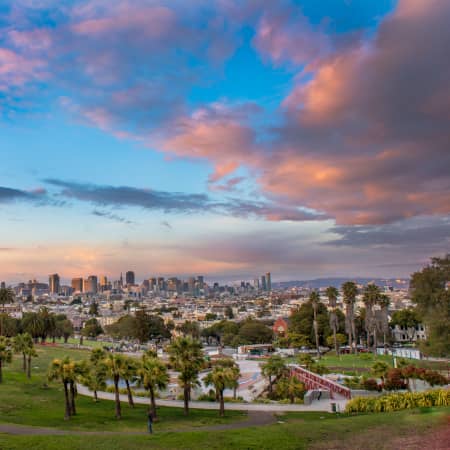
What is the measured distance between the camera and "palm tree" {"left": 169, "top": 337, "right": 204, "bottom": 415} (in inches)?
1570

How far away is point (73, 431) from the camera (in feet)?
98.8

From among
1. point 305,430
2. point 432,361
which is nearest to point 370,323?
point 432,361

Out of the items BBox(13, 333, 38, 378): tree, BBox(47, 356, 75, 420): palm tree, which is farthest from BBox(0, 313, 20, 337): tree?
BBox(47, 356, 75, 420): palm tree

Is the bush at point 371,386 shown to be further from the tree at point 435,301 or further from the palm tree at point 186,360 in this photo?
the palm tree at point 186,360

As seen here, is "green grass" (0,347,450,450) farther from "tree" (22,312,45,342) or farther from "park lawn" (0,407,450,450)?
"tree" (22,312,45,342)

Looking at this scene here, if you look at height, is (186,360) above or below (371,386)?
above

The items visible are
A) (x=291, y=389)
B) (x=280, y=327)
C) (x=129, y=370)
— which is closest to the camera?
(x=129, y=370)

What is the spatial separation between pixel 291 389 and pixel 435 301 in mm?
18387

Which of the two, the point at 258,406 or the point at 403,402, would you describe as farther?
the point at 258,406

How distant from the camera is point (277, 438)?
82.8 feet

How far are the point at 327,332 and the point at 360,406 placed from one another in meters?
70.2

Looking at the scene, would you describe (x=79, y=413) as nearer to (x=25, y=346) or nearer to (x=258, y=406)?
(x=258, y=406)

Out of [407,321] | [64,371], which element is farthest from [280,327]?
[64,371]

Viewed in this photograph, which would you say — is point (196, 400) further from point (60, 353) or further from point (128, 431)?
point (60, 353)
